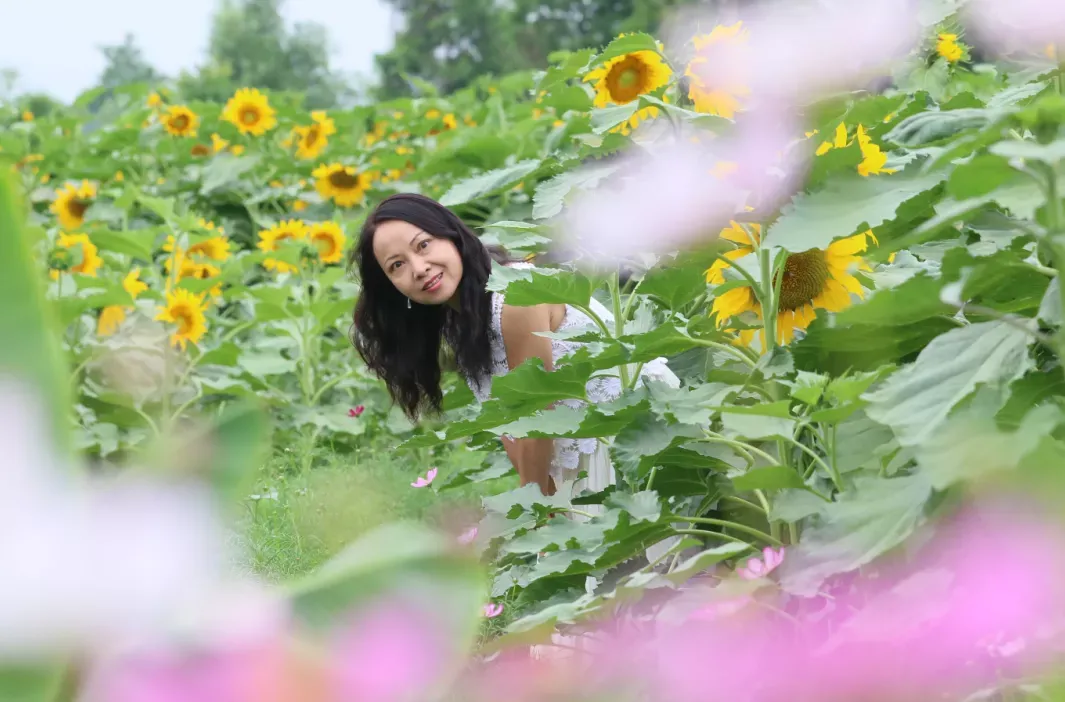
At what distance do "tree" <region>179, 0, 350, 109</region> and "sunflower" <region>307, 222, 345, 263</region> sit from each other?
22678 millimetres

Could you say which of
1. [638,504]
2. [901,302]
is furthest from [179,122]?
[901,302]

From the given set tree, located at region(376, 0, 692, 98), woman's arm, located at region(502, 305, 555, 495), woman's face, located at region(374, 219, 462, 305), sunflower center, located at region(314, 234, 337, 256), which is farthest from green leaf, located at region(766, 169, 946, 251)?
tree, located at region(376, 0, 692, 98)

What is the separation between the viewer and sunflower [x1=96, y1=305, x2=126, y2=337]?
4.04 meters

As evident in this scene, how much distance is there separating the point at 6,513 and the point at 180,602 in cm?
3

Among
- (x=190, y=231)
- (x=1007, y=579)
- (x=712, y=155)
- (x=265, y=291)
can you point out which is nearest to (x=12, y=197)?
(x=1007, y=579)

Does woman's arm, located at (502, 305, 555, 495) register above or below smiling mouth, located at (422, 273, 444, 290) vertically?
below

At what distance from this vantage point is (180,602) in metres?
0.23

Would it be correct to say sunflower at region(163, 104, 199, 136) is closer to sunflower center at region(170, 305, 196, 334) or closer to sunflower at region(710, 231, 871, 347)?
sunflower center at region(170, 305, 196, 334)

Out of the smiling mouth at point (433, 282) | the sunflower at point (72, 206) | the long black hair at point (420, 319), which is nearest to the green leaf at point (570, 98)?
the long black hair at point (420, 319)

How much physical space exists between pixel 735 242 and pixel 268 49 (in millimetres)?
34601

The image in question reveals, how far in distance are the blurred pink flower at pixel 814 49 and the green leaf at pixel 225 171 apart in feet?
A: 14.9

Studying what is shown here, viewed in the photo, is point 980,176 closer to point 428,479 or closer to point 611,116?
point 611,116

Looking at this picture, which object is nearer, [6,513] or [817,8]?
[6,513]

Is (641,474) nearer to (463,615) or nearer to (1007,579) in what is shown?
(1007,579)
